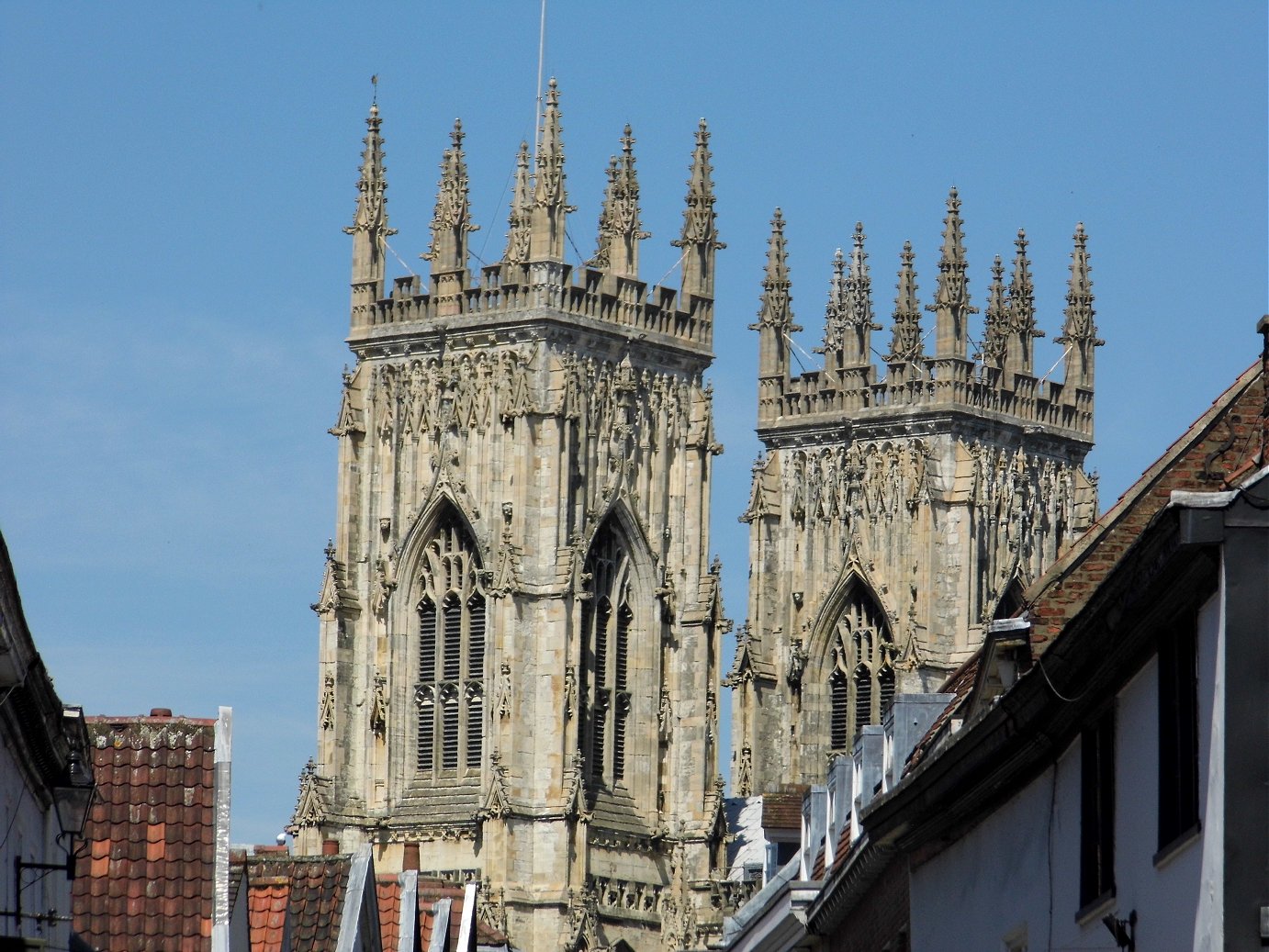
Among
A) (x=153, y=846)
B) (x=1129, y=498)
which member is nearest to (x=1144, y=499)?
(x=1129, y=498)

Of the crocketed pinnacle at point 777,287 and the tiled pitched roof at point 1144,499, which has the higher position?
Answer: the crocketed pinnacle at point 777,287

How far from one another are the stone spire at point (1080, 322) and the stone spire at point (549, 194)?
48.4 ft

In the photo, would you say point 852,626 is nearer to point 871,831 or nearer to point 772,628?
point 772,628

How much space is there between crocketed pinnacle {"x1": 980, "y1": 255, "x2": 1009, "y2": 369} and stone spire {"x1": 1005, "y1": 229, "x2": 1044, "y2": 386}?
0.18 meters

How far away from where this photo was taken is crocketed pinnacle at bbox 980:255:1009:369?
277 ft

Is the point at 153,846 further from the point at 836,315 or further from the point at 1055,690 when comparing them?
the point at 836,315

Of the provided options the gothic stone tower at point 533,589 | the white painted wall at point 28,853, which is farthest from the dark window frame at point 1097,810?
the gothic stone tower at point 533,589

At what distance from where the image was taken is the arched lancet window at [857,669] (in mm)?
81562

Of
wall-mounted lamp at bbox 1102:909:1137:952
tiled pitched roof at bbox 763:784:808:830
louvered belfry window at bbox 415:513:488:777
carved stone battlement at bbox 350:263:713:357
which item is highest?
carved stone battlement at bbox 350:263:713:357

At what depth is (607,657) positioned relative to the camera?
75.9 meters

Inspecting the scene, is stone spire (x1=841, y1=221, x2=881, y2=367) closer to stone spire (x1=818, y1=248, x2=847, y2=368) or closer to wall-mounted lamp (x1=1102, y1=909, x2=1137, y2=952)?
stone spire (x1=818, y1=248, x2=847, y2=368)

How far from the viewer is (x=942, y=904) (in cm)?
2608

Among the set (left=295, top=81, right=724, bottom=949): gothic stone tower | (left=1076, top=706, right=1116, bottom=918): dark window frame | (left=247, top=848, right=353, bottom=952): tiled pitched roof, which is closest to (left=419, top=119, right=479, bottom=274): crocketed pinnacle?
(left=295, top=81, right=724, bottom=949): gothic stone tower

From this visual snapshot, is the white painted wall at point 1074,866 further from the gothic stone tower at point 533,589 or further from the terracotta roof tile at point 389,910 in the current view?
the gothic stone tower at point 533,589
